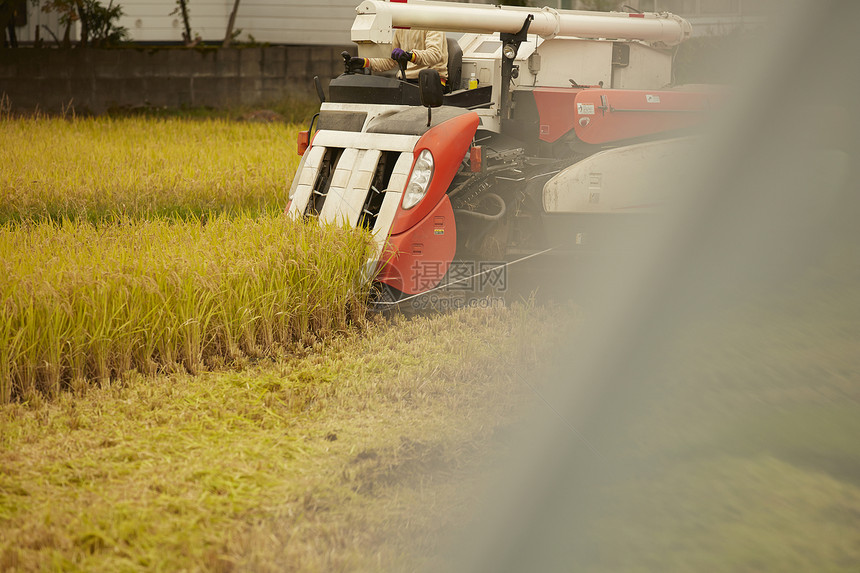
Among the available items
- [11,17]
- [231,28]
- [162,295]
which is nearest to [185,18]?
[231,28]

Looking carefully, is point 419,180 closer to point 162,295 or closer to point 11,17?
point 162,295

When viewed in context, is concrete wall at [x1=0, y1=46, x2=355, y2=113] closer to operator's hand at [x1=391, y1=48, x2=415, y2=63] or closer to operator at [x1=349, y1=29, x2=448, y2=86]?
operator at [x1=349, y1=29, x2=448, y2=86]

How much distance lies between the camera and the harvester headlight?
4.67m

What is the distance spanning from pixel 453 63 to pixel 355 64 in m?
0.67

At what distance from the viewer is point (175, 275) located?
4004mm

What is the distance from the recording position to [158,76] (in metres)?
13.8

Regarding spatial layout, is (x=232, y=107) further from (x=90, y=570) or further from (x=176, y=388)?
(x=90, y=570)

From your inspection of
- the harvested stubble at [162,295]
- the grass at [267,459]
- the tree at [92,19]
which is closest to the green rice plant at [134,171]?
the harvested stubble at [162,295]

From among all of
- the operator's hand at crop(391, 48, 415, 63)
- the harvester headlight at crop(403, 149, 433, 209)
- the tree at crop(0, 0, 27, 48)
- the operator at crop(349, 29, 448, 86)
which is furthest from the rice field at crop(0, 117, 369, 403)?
the tree at crop(0, 0, 27, 48)

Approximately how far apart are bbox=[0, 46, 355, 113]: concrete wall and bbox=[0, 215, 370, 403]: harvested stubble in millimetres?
9382

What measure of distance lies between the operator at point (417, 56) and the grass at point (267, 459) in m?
1.98

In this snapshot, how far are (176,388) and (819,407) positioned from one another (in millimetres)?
2979

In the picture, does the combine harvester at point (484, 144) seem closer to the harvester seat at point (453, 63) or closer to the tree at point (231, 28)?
the harvester seat at point (453, 63)

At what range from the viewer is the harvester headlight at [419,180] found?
15.3ft
